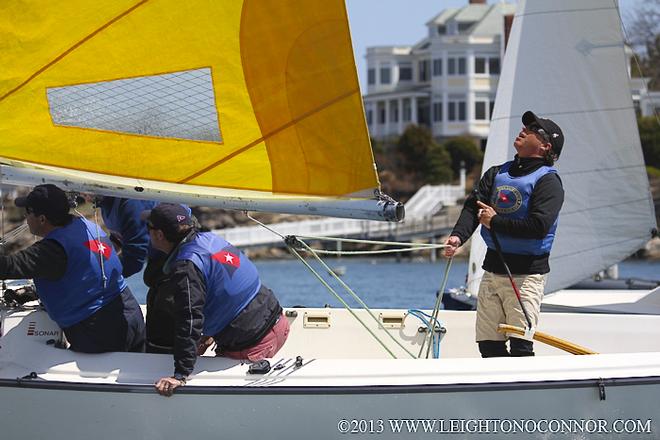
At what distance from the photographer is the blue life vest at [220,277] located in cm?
630

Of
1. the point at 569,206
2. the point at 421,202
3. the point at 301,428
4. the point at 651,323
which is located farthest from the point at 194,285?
the point at 421,202

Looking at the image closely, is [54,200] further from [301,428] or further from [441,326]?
[441,326]

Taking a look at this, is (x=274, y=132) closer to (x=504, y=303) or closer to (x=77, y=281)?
(x=77, y=281)

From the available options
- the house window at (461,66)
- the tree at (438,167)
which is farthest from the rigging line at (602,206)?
the house window at (461,66)

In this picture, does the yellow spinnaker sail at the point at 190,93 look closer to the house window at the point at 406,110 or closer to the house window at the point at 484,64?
the house window at the point at 484,64

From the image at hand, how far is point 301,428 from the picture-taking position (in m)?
6.12

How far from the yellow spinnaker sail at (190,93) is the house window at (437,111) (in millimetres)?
62255

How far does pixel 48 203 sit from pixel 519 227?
231 cm

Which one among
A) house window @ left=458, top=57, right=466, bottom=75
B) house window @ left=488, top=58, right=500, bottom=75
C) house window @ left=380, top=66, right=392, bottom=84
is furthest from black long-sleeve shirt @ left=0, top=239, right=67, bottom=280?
house window @ left=380, top=66, right=392, bottom=84

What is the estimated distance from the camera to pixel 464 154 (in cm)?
5862

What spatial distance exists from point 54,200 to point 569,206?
6153mm

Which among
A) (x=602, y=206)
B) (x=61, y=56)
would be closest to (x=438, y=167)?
(x=602, y=206)

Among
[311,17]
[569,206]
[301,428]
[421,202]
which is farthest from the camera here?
[421,202]

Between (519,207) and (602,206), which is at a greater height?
(519,207)
